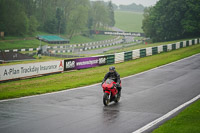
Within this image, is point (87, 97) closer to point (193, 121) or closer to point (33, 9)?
point (193, 121)

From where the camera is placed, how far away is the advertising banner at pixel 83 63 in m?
30.5

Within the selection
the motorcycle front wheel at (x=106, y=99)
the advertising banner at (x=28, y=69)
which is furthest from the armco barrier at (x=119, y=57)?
the motorcycle front wheel at (x=106, y=99)

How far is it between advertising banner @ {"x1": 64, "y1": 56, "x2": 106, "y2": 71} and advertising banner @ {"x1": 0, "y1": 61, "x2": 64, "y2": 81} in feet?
3.05

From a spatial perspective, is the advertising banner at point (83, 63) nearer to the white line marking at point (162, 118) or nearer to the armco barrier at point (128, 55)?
the armco barrier at point (128, 55)

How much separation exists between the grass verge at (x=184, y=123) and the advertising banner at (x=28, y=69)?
16325 mm

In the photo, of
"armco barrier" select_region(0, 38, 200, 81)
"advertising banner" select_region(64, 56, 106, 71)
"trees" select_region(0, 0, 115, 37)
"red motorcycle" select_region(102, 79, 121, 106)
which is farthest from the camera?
"trees" select_region(0, 0, 115, 37)

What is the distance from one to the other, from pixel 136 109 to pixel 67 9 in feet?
371

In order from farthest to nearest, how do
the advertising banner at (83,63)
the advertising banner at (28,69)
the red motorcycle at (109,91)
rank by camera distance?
1. the advertising banner at (83,63)
2. the advertising banner at (28,69)
3. the red motorcycle at (109,91)

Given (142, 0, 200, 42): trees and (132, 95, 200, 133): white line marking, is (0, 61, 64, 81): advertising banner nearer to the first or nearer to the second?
(132, 95, 200, 133): white line marking

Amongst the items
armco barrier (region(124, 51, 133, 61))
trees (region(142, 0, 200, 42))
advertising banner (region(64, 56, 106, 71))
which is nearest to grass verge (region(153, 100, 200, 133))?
advertising banner (region(64, 56, 106, 71))

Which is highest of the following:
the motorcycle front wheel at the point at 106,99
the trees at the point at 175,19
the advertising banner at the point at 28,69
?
the trees at the point at 175,19

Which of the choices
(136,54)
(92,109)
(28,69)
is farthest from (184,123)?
(136,54)

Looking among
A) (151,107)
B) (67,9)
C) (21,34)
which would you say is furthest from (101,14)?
(151,107)

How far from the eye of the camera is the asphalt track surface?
10562mm
